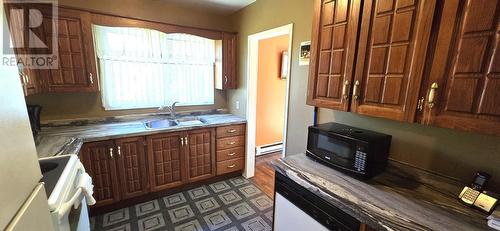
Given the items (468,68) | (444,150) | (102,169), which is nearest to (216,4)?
(102,169)

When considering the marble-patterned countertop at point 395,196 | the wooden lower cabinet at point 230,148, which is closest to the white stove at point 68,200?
the marble-patterned countertop at point 395,196

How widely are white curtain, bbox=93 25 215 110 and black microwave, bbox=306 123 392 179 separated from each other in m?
2.08

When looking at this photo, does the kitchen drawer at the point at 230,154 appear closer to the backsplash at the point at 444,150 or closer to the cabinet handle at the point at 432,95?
the backsplash at the point at 444,150

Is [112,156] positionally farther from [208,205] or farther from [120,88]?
[208,205]

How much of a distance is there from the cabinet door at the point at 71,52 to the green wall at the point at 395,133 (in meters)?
1.83

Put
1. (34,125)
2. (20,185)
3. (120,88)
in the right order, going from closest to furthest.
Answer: (20,185) → (34,125) → (120,88)

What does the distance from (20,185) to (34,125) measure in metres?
1.85

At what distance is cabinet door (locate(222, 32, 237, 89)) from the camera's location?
2957 mm

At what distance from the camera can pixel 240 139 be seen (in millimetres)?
3000

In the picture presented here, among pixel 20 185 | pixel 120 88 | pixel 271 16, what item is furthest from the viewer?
pixel 120 88

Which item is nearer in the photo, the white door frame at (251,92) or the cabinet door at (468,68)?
the cabinet door at (468,68)

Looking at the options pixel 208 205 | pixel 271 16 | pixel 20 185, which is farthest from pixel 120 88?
pixel 20 185

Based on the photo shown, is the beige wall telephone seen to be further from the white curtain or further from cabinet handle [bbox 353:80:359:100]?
the white curtain

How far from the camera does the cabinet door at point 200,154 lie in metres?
2.64
